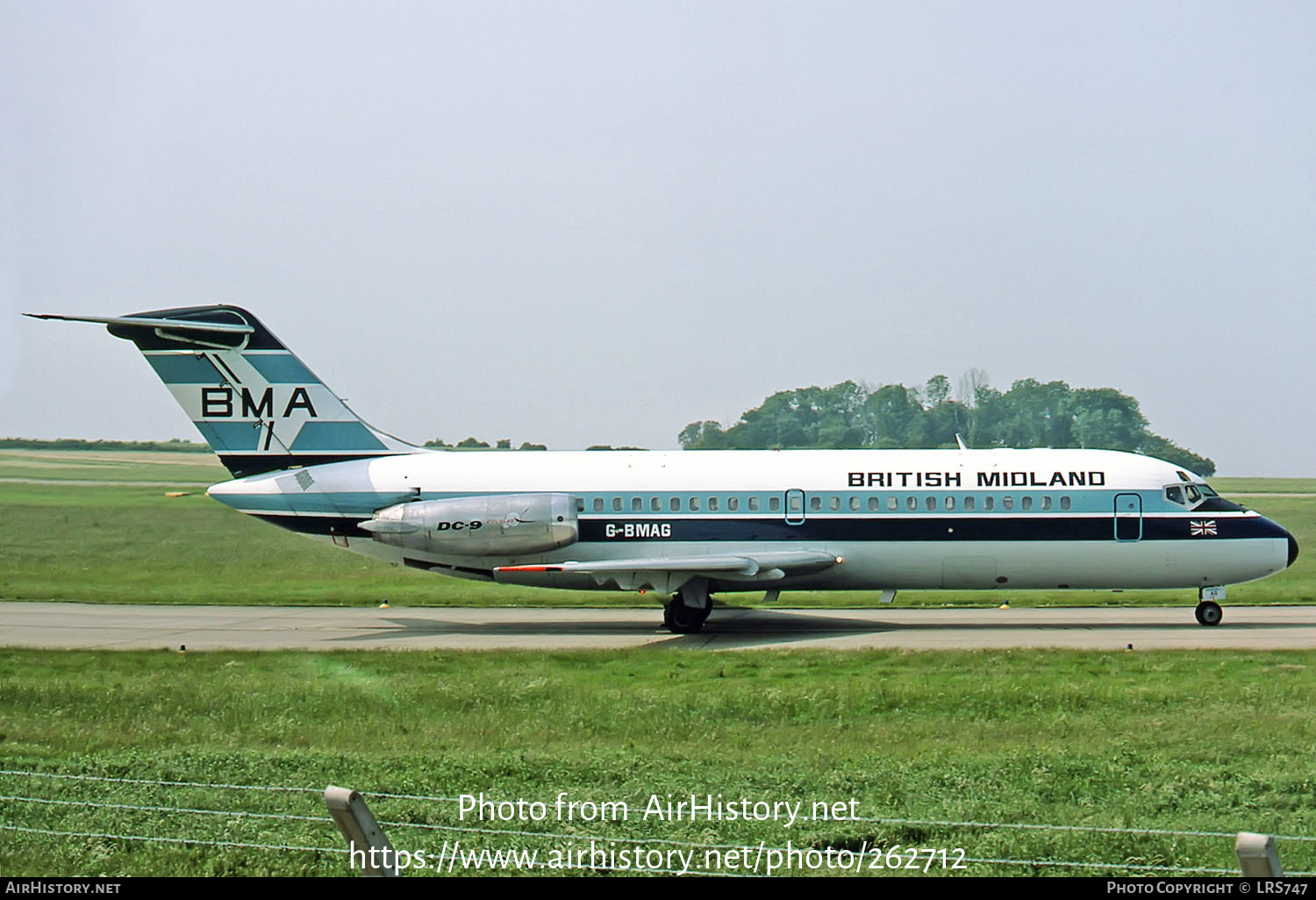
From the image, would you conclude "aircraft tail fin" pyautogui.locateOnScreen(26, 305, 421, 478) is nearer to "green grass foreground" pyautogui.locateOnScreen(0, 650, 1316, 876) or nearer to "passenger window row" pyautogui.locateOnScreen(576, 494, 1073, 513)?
"passenger window row" pyautogui.locateOnScreen(576, 494, 1073, 513)

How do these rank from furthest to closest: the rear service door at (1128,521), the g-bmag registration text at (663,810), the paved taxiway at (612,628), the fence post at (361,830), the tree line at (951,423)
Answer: the tree line at (951,423) → the rear service door at (1128,521) → the paved taxiway at (612,628) → the g-bmag registration text at (663,810) → the fence post at (361,830)

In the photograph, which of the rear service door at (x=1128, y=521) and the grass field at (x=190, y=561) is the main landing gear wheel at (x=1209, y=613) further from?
the grass field at (x=190, y=561)

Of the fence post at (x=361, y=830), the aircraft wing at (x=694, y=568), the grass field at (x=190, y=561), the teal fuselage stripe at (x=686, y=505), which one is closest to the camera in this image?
the fence post at (x=361, y=830)

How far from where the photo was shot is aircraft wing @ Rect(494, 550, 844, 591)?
2570 centimetres

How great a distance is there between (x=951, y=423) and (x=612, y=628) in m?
26.6

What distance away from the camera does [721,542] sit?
26.8 metres

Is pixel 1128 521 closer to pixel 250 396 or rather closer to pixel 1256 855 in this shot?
pixel 250 396

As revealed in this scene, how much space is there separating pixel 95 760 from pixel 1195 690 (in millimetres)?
13663

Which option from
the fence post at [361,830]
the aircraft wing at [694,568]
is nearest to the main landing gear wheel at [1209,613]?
the aircraft wing at [694,568]

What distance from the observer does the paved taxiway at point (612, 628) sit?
2395 centimetres

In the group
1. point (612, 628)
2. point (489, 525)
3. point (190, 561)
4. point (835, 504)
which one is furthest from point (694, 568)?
A: point (190, 561)

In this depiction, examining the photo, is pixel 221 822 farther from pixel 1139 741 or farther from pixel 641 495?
pixel 641 495

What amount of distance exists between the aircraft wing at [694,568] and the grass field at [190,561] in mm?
→ 6455
